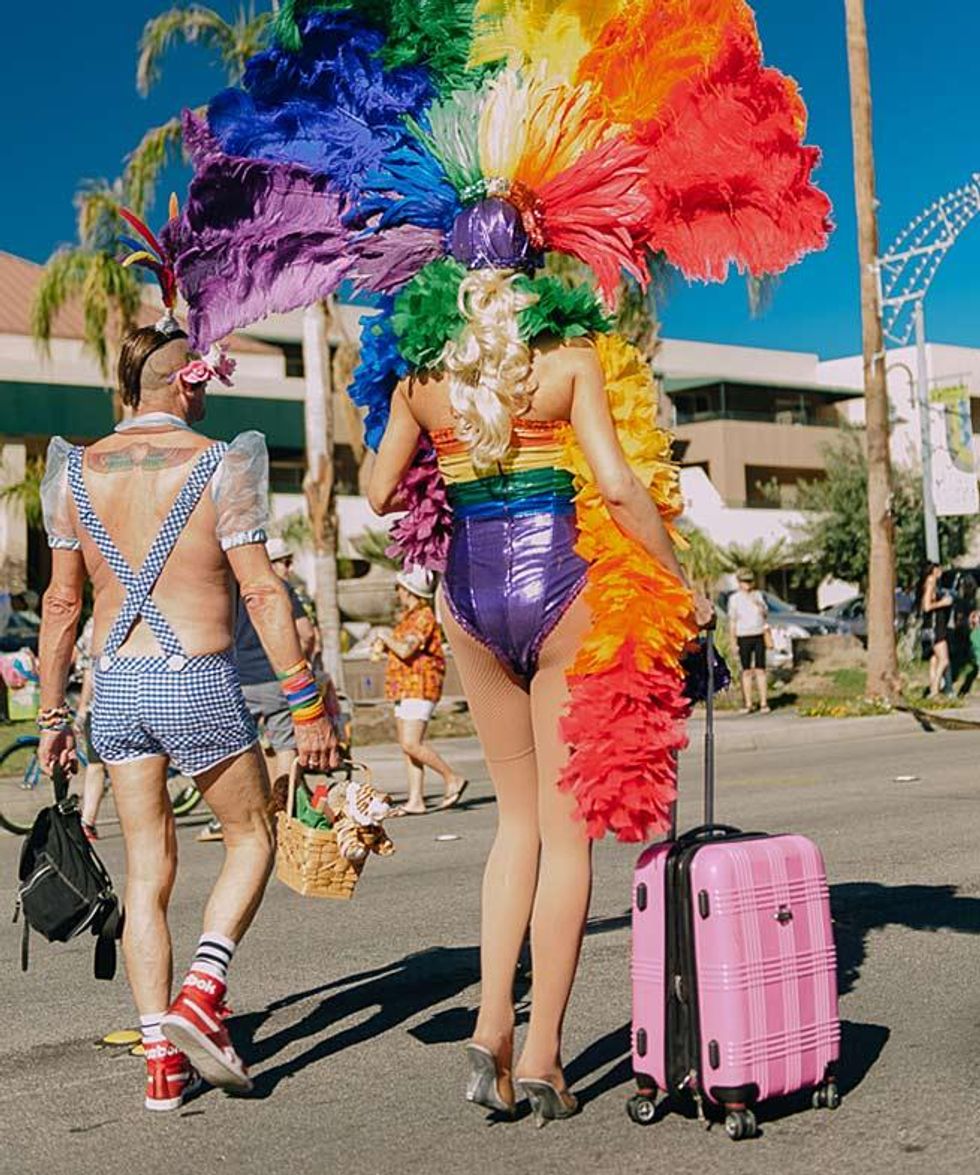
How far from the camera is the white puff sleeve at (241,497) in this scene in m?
4.50

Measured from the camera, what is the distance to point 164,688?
175 inches

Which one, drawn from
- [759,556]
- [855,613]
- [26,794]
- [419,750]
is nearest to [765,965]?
[419,750]

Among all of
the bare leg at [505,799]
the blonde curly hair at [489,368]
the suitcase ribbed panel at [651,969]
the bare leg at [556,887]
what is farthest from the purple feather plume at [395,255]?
the suitcase ribbed panel at [651,969]

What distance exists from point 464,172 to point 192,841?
6779 mm

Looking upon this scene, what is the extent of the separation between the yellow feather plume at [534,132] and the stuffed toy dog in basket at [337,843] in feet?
5.77

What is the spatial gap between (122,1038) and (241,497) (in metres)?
1.87

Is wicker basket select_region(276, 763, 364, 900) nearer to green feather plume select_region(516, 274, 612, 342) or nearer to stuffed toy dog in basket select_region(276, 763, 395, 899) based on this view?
stuffed toy dog in basket select_region(276, 763, 395, 899)

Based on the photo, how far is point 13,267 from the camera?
4828 centimetres

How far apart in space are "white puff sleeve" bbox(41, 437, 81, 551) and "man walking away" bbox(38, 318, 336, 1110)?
1 cm

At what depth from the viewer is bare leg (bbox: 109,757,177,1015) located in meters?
4.51

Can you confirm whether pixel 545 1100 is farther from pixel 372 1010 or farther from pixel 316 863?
pixel 372 1010

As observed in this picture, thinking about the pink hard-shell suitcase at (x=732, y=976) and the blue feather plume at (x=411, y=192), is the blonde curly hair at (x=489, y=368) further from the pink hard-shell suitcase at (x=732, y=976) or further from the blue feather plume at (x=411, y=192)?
the pink hard-shell suitcase at (x=732, y=976)

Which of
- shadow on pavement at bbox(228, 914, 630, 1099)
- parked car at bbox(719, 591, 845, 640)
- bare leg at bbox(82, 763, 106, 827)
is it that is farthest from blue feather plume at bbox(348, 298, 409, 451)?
parked car at bbox(719, 591, 845, 640)

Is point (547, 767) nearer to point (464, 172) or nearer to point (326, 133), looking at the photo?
point (464, 172)
